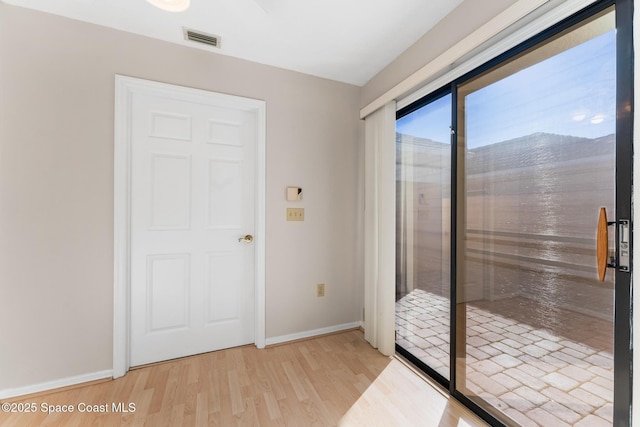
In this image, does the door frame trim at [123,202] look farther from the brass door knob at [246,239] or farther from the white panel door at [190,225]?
the brass door knob at [246,239]

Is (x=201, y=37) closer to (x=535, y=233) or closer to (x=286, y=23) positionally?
(x=286, y=23)

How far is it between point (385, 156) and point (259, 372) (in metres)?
1.98

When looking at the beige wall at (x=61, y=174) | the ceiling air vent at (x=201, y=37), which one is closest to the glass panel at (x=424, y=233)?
the beige wall at (x=61, y=174)

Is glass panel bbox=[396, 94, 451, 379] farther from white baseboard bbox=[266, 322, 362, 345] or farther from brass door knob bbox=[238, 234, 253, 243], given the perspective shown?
brass door knob bbox=[238, 234, 253, 243]

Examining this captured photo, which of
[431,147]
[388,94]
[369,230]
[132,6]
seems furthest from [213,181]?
[431,147]

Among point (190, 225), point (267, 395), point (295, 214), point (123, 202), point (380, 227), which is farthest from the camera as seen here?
point (295, 214)

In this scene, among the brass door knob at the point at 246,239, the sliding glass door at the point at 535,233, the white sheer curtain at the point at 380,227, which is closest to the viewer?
the sliding glass door at the point at 535,233

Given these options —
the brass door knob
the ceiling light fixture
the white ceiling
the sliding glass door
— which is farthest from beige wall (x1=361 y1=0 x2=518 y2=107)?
the brass door knob

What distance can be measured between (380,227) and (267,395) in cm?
150

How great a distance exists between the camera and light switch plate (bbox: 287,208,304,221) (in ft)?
7.89

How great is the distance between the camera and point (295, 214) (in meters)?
2.43

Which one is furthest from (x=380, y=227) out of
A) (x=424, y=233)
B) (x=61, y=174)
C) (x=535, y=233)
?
(x=61, y=174)

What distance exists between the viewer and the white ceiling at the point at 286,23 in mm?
1638

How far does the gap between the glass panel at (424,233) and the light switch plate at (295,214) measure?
0.88m
